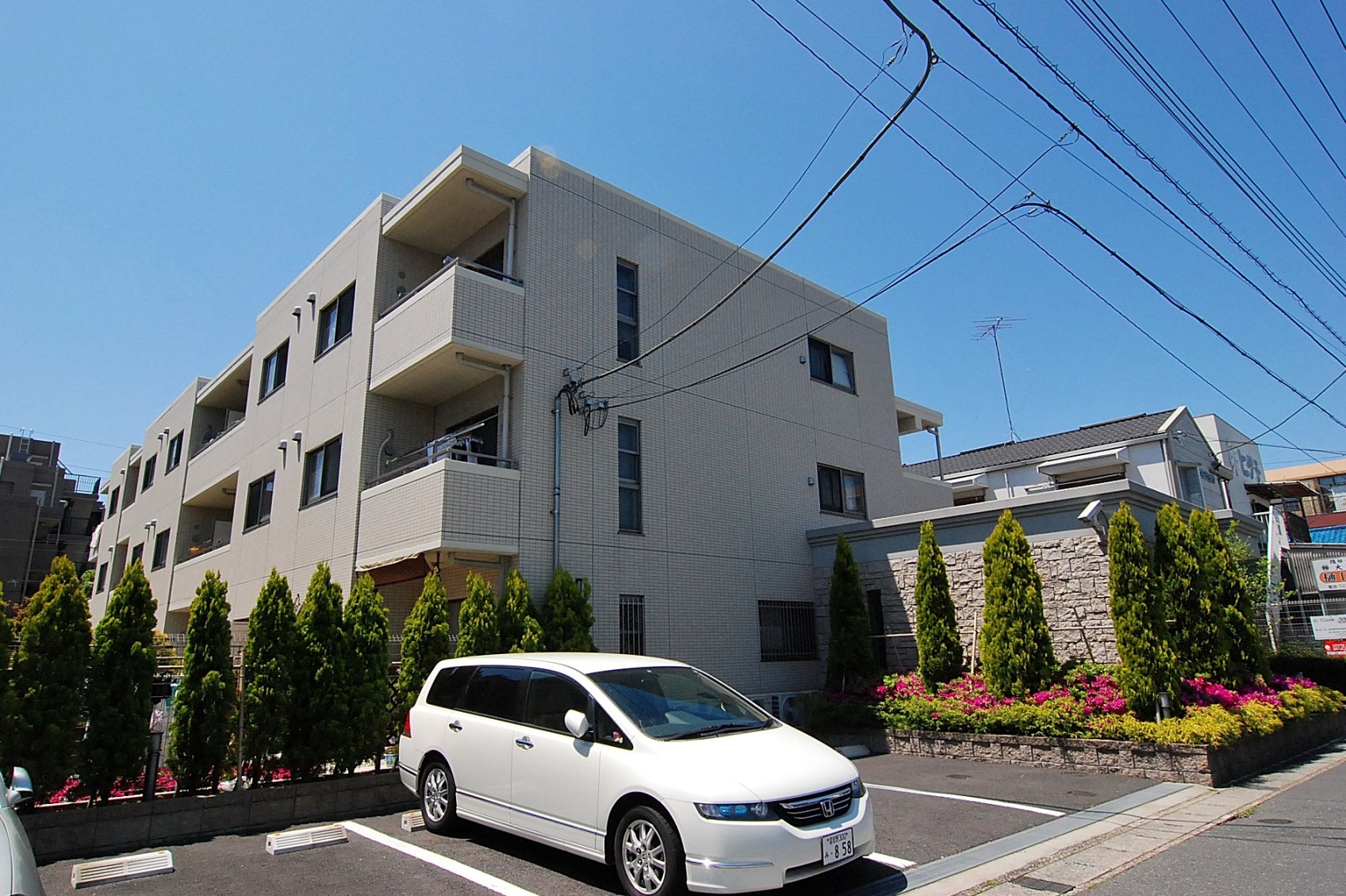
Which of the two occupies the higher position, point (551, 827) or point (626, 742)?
point (626, 742)

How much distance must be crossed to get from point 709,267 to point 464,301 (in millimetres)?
5935

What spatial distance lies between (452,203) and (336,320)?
13.5 feet

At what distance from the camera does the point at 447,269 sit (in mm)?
11961

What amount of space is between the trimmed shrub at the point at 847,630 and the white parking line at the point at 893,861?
747 centimetres

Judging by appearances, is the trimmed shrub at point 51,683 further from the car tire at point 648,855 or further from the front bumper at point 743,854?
the front bumper at point 743,854

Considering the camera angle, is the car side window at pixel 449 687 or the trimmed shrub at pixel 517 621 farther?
the trimmed shrub at pixel 517 621

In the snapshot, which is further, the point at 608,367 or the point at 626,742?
the point at 608,367

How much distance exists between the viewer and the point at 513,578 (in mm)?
10852

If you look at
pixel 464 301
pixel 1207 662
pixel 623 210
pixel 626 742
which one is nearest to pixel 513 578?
pixel 464 301

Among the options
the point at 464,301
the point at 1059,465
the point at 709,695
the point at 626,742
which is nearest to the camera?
the point at 626,742

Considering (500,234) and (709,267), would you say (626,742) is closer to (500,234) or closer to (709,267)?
(500,234)

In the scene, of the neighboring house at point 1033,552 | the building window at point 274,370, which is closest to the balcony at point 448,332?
the building window at point 274,370

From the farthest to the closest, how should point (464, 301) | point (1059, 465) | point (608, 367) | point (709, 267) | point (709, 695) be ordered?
point (1059, 465), point (709, 267), point (608, 367), point (464, 301), point (709, 695)

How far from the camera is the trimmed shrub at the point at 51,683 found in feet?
22.6
